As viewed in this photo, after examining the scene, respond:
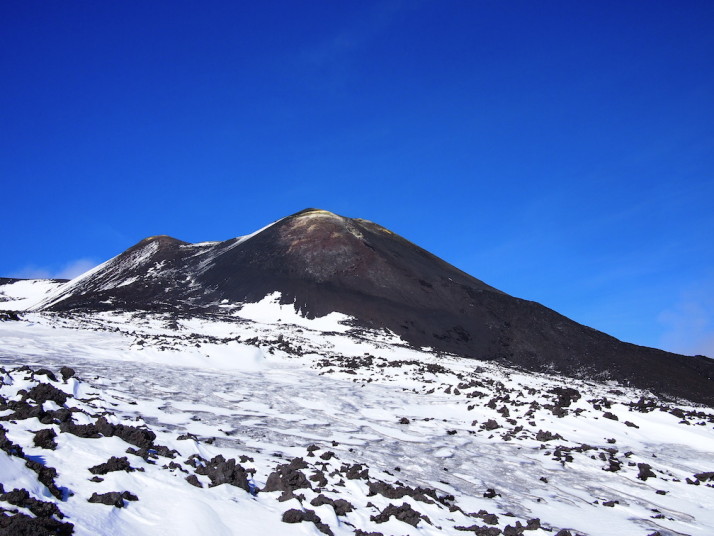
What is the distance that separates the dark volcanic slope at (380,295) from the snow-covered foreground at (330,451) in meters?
28.1

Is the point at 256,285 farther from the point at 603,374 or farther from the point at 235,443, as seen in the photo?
the point at 235,443

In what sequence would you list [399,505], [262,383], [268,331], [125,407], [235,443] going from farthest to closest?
[268,331] → [262,383] → [125,407] → [235,443] → [399,505]

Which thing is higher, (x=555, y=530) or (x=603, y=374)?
(x=603, y=374)

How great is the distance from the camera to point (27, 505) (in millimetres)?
5629

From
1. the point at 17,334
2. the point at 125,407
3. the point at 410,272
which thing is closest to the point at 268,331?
the point at 17,334

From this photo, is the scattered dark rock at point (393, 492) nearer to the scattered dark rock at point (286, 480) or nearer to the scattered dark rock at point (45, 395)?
the scattered dark rock at point (286, 480)

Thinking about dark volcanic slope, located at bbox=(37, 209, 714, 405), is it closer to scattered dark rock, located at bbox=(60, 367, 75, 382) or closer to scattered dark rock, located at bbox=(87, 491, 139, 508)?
scattered dark rock, located at bbox=(60, 367, 75, 382)

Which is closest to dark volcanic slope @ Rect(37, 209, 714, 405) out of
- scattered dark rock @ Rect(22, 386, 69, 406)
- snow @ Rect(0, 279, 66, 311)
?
snow @ Rect(0, 279, 66, 311)

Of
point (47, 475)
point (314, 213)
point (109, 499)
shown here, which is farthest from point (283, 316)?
point (109, 499)

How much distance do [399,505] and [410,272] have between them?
59959 millimetres

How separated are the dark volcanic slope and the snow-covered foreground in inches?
1107

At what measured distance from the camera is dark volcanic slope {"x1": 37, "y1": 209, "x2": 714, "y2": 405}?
50.7 meters

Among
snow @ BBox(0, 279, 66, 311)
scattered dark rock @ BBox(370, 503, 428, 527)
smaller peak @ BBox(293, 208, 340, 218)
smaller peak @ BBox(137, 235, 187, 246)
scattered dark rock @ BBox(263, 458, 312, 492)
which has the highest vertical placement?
smaller peak @ BBox(293, 208, 340, 218)

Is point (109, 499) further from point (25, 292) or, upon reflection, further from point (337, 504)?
point (25, 292)
